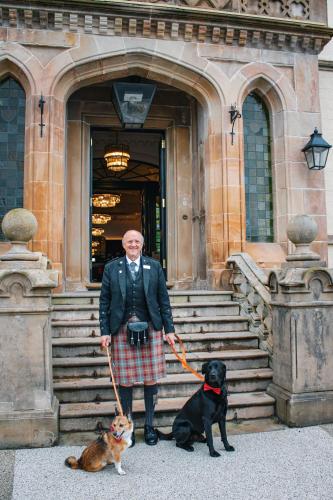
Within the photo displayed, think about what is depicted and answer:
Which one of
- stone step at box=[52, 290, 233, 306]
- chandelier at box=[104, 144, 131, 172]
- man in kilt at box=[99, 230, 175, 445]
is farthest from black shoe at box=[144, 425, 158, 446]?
chandelier at box=[104, 144, 131, 172]

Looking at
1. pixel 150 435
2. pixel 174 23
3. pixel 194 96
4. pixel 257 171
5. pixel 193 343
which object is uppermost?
pixel 174 23

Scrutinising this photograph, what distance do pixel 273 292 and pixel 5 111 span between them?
562 centimetres

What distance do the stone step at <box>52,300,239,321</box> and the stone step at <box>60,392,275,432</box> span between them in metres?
1.67

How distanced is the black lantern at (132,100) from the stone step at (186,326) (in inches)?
144

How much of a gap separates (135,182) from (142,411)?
10.8 meters

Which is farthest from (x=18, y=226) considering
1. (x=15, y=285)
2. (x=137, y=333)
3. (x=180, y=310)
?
(x=180, y=310)

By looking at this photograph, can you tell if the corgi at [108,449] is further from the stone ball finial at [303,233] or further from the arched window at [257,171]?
the arched window at [257,171]

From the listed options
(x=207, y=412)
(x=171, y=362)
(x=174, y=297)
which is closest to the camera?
(x=207, y=412)

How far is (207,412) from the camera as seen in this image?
3.82 metres

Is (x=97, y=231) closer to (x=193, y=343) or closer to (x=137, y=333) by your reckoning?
(x=193, y=343)

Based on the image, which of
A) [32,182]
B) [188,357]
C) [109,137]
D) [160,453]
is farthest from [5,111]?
[160,453]

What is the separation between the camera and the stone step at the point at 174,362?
5.25m

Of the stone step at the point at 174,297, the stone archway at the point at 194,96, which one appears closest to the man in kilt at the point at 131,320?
the stone step at the point at 174,297

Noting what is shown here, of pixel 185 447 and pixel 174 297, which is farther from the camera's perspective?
pixel 174 297
